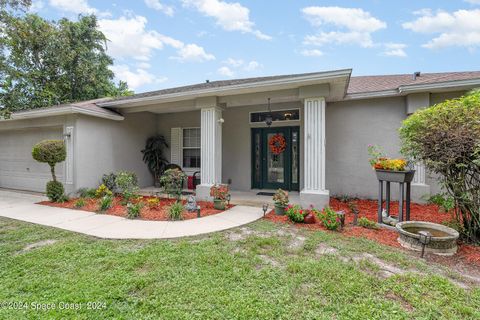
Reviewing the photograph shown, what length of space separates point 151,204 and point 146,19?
9186 mm

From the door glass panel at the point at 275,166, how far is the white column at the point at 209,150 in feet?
7.27

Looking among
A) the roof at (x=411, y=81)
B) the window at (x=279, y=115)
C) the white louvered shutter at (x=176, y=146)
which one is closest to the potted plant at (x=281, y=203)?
the window at (x=279, y=115)

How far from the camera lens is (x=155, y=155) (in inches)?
365

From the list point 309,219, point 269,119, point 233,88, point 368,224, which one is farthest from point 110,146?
point 368,224

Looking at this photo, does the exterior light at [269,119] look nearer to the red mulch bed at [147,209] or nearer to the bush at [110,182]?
the red mulch bed at [147,209]

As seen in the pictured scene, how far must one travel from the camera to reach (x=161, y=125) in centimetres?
975

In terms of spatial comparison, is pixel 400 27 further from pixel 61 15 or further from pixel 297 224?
pixel 61 15

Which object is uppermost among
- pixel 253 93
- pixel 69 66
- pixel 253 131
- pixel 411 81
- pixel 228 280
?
pixel 69 66

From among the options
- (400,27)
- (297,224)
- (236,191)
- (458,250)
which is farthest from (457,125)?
(400,27)

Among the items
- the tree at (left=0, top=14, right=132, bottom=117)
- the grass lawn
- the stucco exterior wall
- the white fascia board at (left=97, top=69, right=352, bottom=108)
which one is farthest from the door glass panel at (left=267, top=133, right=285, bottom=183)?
the tree at (left=0, top=14, right=132, bottom=117)

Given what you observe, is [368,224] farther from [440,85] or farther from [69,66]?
[69,66]

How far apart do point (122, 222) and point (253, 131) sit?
17.0 feet

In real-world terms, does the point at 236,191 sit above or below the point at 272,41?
below

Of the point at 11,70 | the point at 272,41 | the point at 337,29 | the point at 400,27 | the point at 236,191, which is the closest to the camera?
the point at 11,70
